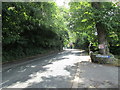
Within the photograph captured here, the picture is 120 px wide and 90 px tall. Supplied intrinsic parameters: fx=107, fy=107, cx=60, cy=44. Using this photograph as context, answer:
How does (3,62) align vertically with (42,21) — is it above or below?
below

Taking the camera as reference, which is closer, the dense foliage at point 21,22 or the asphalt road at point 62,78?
the asphalt road at point 62,78

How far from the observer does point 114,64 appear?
9.07 m

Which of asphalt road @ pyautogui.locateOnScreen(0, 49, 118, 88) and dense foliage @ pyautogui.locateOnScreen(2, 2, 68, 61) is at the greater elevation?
dense foliage @ pyautogui.locateOnScreen(2, 2, 68, 61)

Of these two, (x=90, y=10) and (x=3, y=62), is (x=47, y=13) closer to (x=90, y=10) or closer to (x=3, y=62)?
(x=90, y=10)

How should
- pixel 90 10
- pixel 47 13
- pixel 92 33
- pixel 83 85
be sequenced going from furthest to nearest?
1. pixel 47 13
2. pixel 92 33
3. pixel 90 10
4. pixel 83 85

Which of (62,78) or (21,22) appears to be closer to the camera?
(62,78)

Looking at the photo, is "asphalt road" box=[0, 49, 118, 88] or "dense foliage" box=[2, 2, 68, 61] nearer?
"asphalt road" box=[0, 49, 118, 88]

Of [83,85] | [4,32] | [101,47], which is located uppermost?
[4,32]

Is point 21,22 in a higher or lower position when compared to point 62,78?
higher

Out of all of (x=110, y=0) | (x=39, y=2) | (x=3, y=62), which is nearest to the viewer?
(x=110, y=0)

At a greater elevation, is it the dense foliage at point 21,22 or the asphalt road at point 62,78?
the dense foliage at point 21,22

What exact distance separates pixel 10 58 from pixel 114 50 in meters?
14.1

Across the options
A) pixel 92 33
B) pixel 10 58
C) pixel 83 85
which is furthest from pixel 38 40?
pixel 83 85

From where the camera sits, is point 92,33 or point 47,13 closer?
point 92,33
